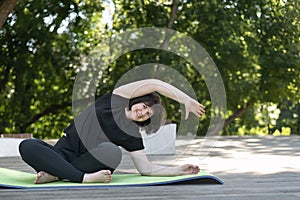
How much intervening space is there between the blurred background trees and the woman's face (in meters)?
4.16

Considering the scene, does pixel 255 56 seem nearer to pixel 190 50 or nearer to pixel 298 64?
pixel 298 64

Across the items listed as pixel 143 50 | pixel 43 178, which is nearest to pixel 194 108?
pixel 43 178

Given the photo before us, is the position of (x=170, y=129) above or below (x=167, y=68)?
below

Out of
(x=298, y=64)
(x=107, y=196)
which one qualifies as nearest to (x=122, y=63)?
(x=298, y=64)

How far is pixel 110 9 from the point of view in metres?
7.67

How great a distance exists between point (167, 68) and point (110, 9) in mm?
1515

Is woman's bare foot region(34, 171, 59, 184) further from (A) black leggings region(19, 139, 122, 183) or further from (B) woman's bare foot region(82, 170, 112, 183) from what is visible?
(B) woman's bare foot region(82, 170, 112, 183)

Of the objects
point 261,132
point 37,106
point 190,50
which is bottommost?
point 261,132

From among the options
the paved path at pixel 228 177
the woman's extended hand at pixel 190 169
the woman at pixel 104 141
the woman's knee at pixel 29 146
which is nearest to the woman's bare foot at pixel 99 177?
the woman at pixel 104 141

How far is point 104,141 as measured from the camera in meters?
2.74

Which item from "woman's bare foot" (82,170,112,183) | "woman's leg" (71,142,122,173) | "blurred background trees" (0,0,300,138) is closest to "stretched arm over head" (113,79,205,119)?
"woman's leg" (71,142,122,173)

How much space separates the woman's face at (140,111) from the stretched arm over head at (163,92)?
54mm

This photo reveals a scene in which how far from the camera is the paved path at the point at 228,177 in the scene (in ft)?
7.35

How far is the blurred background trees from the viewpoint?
23.5ft
